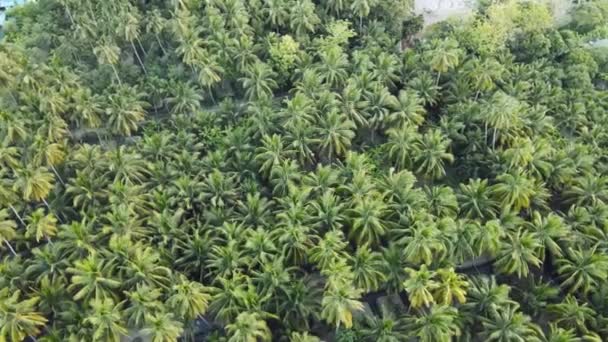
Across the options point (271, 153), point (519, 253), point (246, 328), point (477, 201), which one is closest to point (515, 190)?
point (477, 201)

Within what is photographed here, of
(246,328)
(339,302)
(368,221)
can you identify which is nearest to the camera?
(246,328)

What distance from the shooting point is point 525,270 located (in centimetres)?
2950

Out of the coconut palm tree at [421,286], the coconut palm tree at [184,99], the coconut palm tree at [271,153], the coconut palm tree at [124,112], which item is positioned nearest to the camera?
the coconut palm tree at [421,286]

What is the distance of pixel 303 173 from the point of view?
34031 millimetres

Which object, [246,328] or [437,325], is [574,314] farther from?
[246,328]

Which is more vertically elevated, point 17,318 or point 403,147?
point 403,147

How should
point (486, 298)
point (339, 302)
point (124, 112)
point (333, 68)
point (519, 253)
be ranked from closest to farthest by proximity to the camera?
point (339, 302)
point (486, 298)
point (519, 253)
point (124, 112)
point (333, 68)

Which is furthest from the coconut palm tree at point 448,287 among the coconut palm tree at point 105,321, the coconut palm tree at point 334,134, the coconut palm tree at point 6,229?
the coconut palm tree at point 6,229

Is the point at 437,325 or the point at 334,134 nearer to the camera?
the point at 437,325

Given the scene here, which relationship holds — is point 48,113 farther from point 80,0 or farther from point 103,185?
point 80,0

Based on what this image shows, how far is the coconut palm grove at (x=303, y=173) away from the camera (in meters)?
28.4

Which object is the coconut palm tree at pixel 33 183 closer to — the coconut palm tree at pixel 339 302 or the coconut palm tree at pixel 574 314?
the coconut palm tree at pixel 339 302

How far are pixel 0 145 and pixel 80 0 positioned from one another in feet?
49.6

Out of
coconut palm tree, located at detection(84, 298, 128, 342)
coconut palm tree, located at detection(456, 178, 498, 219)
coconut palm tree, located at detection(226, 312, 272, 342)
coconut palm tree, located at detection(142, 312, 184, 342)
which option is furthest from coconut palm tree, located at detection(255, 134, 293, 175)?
coconut palm tree, located at detection(84, 298, 128, 342)
